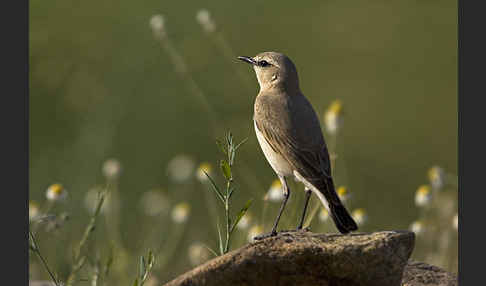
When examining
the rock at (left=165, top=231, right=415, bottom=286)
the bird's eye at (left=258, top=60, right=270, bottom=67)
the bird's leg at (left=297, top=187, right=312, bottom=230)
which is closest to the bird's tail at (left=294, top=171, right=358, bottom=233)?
the bird's leg at (left=297, top=187, right=312, bottom=230)

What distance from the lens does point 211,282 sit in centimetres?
513

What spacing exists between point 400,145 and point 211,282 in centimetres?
1100

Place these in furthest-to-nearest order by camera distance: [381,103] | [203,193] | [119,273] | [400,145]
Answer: [381,103]
[400,145]
[203,193]
[119,273]

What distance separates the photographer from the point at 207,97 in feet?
48.8

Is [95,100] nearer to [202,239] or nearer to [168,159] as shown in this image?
[168,159]

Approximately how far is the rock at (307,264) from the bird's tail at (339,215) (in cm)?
39

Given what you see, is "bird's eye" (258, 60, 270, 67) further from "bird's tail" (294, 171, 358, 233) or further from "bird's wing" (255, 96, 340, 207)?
"bird's tail" (294, 171, 358, 233)

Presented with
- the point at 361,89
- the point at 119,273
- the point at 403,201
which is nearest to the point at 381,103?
the point at 361,89

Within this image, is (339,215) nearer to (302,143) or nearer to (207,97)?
(302,143)

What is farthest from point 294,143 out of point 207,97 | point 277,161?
point 207,97

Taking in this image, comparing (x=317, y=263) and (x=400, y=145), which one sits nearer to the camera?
(x=317, y=263)

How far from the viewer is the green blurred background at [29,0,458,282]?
12.3 m

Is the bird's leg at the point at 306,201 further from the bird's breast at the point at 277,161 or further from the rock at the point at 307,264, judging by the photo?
the rock at the point at 307,264

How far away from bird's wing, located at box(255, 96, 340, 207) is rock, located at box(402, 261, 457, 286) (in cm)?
96
